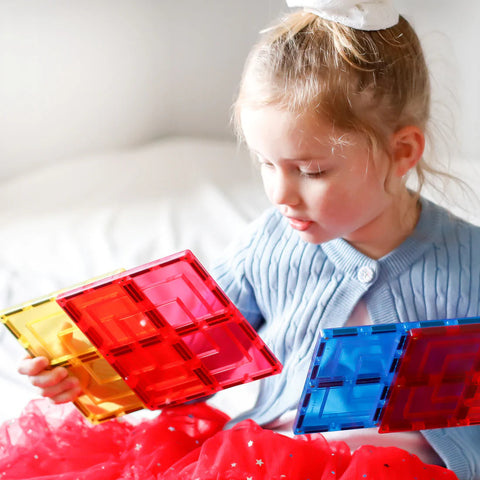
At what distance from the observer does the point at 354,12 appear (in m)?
0.88

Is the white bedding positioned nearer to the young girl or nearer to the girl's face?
the young girl

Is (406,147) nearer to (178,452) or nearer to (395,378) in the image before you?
(395,378)

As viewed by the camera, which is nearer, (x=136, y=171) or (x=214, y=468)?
(x=214, y=468)

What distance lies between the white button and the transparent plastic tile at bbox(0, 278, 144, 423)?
0.30 m

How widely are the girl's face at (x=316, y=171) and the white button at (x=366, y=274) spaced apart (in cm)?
6

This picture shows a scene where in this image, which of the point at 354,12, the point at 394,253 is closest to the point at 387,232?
the point at 394,253

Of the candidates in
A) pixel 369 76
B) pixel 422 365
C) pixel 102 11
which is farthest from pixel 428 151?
pixel 102 11

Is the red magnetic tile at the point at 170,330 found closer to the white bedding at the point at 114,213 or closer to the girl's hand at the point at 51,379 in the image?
the girl's hand at the point at 51,379

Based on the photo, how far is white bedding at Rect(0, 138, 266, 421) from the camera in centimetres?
152

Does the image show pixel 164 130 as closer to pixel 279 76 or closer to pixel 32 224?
pixel 32 224

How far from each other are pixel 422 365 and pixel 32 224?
1.15m

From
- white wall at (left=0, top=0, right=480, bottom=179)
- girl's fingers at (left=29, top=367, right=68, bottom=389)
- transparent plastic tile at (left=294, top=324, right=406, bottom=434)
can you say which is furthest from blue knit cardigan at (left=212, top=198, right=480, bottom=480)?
white wall at (left=0, top=0, right=480, bottom=179)

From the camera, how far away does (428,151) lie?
3.31 ft

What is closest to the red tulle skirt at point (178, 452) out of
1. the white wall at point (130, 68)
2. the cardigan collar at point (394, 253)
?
the cardigan collar at point (394, 253)
